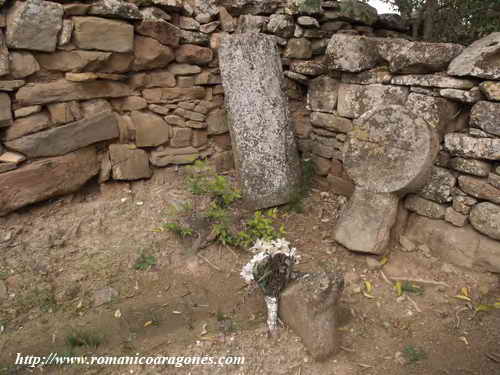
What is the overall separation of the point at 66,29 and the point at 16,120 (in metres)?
0.81

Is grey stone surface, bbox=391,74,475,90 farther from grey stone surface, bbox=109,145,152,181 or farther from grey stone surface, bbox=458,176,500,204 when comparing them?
grey stone surface, bbox=109,145,152,181

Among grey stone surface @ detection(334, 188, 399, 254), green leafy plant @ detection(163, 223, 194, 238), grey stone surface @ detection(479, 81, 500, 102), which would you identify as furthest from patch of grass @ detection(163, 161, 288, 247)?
grey stone surface @ detection(479, 81, 500, 102)

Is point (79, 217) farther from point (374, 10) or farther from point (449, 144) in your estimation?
point (374, 10)

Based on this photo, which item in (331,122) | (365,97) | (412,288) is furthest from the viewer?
(331,122)

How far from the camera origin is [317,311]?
7.24ft

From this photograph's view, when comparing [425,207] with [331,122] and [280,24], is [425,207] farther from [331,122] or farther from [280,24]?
[280,24]

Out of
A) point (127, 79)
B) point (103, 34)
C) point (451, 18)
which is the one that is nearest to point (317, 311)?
point (127, 79)

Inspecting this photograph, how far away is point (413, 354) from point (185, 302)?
4.93 ft

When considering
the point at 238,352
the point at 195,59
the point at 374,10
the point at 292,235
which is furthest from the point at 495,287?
the point at 195,59

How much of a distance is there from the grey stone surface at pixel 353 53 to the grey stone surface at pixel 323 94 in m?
0.24

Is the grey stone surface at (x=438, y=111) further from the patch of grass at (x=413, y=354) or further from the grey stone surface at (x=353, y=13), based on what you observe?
the patch of grass at (x=413, y=354)

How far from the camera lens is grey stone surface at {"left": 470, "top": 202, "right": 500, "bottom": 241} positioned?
102 inches

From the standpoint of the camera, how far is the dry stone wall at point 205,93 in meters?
2.71

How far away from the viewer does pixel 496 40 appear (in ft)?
8.60
